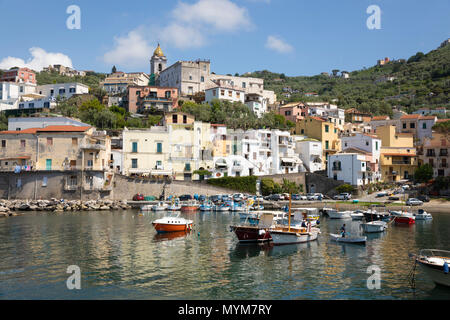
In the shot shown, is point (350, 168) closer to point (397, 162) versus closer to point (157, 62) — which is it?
point (397, 162)

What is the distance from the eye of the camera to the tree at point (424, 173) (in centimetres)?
6619

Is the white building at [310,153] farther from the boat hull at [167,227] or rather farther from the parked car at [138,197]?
the boat hull at [167,227]

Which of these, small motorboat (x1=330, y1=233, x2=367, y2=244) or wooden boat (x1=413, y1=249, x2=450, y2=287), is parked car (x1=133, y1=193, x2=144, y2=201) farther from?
wooden boat (x1=413, y1=249, x2=450, y2=287)

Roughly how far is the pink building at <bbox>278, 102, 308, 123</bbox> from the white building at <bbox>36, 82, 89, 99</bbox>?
54.0 meters

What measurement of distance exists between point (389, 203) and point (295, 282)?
4194 cm

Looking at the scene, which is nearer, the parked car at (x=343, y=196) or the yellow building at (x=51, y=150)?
the yellow building at (x=51, y=150)

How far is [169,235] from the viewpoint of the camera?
3650cm

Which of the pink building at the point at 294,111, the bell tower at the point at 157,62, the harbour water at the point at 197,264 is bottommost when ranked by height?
the harbour water at the point at 197,264

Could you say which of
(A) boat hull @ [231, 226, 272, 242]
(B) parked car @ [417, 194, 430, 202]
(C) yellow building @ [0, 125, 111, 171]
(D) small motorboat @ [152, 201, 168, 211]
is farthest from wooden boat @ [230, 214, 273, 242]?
(B) parked car @ [417, 194, 430, 202]

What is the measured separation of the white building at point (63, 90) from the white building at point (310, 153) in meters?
62.3

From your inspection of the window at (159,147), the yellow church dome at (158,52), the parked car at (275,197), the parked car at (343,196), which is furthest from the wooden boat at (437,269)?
the yellow church dome at (158,52)

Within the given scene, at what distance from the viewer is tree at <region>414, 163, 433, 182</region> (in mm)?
66188

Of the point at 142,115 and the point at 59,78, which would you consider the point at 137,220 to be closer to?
the point at 142,115

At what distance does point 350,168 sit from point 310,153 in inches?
397
